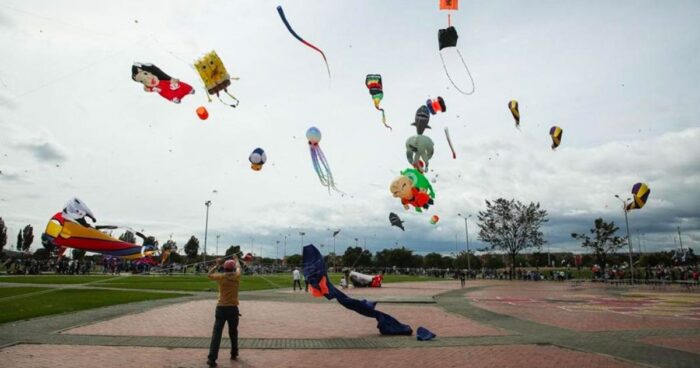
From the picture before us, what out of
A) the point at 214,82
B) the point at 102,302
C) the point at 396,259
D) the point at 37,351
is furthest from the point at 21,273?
the point at 396,259

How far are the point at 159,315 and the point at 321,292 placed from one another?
6592mm

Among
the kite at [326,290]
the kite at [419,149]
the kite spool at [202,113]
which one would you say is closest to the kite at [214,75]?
the kite spool at [202,113]

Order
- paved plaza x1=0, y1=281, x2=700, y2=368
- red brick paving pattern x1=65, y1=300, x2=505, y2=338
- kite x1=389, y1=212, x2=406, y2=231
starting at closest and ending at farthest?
paved plaza x1=0, y1=281, x2=700, y2=368, red brick paving pattern x1=65, y1=300, x2=505, y2=338, kite x1=389, y1=212, x2=406, y2=231

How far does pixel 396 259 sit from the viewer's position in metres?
116

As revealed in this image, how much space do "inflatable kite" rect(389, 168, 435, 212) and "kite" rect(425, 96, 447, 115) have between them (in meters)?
3.66

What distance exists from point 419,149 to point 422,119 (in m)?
1.70

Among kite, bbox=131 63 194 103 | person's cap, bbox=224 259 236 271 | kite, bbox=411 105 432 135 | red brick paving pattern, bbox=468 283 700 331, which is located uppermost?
kite, bbox=411 105 432 135

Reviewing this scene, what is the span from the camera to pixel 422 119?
25531mm

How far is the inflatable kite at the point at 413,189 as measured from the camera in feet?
86.7

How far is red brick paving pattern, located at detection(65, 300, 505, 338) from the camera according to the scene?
12.0 metres

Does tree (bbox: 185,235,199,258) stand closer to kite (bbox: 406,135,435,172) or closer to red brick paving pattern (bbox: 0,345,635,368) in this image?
kite (bbox: 406,135,435,172)

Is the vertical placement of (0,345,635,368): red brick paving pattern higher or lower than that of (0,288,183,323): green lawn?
lower

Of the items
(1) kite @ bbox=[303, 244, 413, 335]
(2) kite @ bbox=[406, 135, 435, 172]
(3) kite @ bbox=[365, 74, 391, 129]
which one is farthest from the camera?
(2) kite @ bbox=[406, 135, 435, 172]

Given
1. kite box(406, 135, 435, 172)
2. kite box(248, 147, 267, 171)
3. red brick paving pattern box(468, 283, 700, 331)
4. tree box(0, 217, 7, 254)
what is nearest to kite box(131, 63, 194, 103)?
kite box(248, 147, 267, 171)
